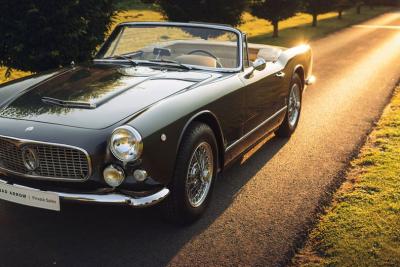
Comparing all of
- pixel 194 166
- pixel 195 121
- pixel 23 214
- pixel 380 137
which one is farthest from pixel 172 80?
pixel 380 137

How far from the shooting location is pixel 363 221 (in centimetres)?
388

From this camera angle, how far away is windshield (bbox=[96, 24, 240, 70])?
15.9 ft

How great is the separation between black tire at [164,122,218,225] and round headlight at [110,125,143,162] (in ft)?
1.52

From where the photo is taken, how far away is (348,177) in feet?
16.2

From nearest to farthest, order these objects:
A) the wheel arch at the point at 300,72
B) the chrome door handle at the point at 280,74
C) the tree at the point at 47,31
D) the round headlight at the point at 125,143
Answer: the round headlight at the point at 125,143
the chrome door handle at the point at 280,74
the wheel arch at the point at 300,72
the tree at the point at 47,31

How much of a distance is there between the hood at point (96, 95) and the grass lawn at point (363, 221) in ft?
5.29

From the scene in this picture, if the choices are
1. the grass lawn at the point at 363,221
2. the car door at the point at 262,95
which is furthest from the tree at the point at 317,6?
the grass lawn at the point at 363,221

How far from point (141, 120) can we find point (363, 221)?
1968mm

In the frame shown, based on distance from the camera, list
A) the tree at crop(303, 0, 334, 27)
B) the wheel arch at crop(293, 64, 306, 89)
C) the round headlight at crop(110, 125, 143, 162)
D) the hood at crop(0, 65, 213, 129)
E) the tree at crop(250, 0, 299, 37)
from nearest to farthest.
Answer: the round headlight at crop(110, 125, 143, 162) → the hood at crop(0, 65, 213, 129) → the wheel arch at crop(293, 64, 306, 89) → the tree at crop(250, 0, 299, 37) → the tree at crop(303, 0, 334, 27)

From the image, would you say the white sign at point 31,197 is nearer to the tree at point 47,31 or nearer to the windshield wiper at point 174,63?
the windshield wiper at point 174,63

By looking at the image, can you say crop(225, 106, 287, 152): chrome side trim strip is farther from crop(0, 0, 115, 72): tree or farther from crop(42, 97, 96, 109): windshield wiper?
crop(0, 0, 115, 72): tree

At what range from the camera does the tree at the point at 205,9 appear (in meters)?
15.8

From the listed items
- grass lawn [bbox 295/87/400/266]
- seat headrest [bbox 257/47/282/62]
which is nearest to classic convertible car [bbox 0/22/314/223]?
seat headrest [bbox 257/47/282/62]

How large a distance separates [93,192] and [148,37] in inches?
102
